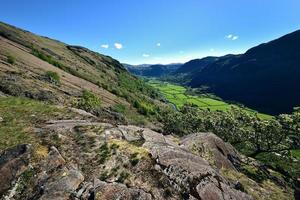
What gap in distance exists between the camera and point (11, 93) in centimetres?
4841

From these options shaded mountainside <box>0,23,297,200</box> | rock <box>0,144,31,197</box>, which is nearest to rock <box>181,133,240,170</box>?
shaded mountainside <box>0,23,297,200</box>

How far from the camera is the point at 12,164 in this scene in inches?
709

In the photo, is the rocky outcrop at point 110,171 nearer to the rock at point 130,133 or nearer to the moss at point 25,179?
the moss at point 25,179

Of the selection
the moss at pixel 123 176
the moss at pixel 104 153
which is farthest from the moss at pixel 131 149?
the moss at pixel 123 176

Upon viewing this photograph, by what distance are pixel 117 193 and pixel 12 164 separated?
292 inches

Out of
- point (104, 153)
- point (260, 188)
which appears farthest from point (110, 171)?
point (260, 188)

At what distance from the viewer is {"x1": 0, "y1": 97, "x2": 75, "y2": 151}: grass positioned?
21.7 m

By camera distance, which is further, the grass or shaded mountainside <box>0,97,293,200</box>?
the grass

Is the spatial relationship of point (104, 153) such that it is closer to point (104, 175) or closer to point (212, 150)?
point (104, 175)

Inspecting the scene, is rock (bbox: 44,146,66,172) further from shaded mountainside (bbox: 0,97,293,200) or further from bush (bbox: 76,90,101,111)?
bush (bbox: 76,90,101,111)

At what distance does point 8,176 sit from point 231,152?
2440 cm

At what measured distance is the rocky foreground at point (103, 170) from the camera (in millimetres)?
16672

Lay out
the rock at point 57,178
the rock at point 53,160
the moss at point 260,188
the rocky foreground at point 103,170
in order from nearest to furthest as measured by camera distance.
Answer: the rock at point 57,178
the rocky foreground at point 103,170
the rock at point 53,160
the moss at point 260,188

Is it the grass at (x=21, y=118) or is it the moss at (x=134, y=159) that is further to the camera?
the grass at (x=21, y=118)
